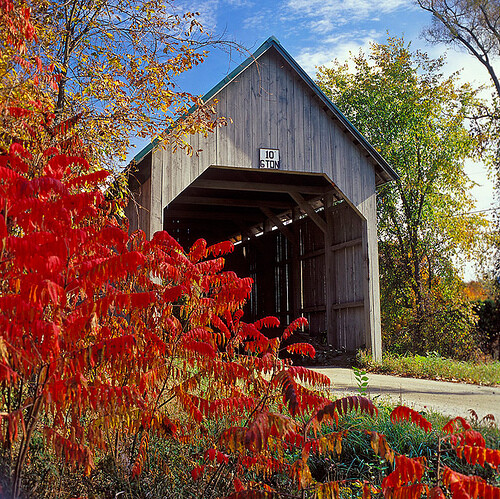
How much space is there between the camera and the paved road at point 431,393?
6816 millimetres

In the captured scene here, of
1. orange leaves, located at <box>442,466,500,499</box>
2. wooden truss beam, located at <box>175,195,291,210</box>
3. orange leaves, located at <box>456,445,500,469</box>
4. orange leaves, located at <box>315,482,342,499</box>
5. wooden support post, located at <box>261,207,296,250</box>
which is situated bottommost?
orange leaves, located at <box>315,482,342,499</box>

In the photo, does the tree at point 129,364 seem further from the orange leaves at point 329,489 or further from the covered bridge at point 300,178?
the covered bridge at point 300,178

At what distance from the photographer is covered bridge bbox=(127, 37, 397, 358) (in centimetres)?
1113

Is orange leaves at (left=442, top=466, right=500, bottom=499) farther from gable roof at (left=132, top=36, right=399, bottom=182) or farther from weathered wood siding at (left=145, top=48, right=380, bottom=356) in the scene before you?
gable roof at (left=132, top=36, right=399, bottom=182)

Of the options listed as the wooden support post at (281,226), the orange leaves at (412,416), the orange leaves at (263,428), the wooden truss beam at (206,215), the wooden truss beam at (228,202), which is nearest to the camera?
the orange leaves at (263,428)

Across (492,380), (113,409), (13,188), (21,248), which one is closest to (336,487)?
(113,409)

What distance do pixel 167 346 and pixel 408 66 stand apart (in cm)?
1815

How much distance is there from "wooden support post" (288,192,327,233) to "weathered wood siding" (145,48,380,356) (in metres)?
1.28

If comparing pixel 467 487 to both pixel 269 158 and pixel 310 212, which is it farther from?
pixel 310 212

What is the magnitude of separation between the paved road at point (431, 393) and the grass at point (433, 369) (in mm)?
532

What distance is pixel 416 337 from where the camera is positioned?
623 inches

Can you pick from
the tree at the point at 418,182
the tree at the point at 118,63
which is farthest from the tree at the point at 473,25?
the tree at the point at 118,63

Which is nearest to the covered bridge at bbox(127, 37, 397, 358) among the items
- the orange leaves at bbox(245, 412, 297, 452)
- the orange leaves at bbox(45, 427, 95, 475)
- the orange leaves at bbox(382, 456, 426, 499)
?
the orange leaves at bbox(45, 427, 95, 475)

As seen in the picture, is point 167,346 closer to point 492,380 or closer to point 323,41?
point 323,41
